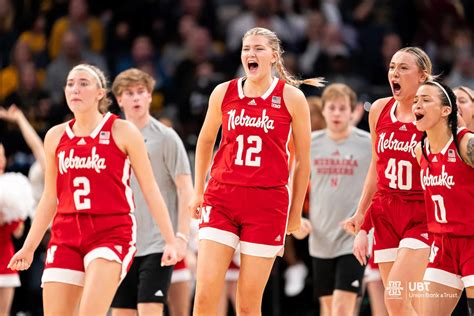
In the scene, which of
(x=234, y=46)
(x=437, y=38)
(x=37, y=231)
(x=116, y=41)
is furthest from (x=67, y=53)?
(x=37, y=231)

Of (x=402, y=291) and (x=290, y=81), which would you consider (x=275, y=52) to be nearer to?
(x=290, y=81)

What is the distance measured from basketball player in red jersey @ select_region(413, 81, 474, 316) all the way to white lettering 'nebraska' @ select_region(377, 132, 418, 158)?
1.26ft

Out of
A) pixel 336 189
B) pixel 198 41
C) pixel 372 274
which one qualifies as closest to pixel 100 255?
pixel 336 189

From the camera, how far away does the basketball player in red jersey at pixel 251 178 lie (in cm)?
680

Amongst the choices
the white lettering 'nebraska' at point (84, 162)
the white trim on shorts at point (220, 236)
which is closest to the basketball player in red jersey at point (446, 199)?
the white trim on shorts at point (220, 236)

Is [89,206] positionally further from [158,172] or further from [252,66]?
[158,172]

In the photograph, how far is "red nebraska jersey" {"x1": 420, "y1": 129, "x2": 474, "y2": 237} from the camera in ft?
22.2

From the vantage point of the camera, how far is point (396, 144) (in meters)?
7.48

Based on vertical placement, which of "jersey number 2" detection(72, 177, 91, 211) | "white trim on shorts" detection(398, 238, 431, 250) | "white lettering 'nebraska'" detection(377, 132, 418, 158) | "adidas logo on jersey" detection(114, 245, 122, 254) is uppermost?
"white lettering 'nebraska'" detection(377, 132, 418, 158)

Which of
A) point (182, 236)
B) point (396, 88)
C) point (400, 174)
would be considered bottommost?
point (182, 236)

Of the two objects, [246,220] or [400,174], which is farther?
[400,174]

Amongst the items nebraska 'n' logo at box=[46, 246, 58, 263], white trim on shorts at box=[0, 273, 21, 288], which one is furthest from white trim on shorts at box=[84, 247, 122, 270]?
white trim on shorts at box=[0, 273, 21, 288]

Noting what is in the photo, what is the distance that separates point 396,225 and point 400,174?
1.21 ft

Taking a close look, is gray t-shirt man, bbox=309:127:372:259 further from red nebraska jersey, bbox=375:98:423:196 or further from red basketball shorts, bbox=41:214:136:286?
red basketball shorts, bbox=41:214:136:286
